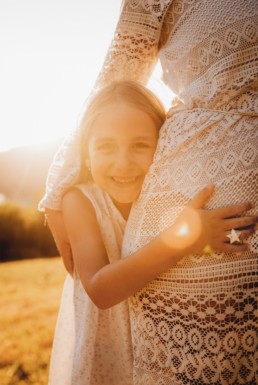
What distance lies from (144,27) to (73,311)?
1761 millimetres

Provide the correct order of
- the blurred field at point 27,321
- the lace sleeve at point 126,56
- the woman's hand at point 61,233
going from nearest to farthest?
the lace sleeve at point 126,56
the woman's hand at point 61,233
the blurred field at point 27,321

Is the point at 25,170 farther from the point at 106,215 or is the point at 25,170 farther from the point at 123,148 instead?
the point at 123,148

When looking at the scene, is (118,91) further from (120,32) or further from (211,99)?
(211,99)

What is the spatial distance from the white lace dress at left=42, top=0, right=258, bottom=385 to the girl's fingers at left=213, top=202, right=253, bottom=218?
3 centimetres

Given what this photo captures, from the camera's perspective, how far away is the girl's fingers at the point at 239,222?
134cm

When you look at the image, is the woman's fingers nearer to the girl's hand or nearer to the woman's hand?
the girl's hand

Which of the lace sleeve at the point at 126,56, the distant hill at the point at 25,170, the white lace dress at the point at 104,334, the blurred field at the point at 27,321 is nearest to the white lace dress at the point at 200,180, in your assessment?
the lace sleeve at the point at 126,56

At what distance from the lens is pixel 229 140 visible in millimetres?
1454

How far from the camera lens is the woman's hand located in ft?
7.12

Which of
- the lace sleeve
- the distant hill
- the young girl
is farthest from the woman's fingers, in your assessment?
the distant hill

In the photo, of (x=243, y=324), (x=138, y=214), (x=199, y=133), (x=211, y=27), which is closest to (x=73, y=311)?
(x=138, y=214)

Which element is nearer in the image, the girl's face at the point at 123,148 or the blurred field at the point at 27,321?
the girl's face at the point at 123,148

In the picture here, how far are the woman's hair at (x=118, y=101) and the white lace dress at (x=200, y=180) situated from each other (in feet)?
0.68

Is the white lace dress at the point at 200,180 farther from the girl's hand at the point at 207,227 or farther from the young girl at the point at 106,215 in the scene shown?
the young girl at the point at 106,215
